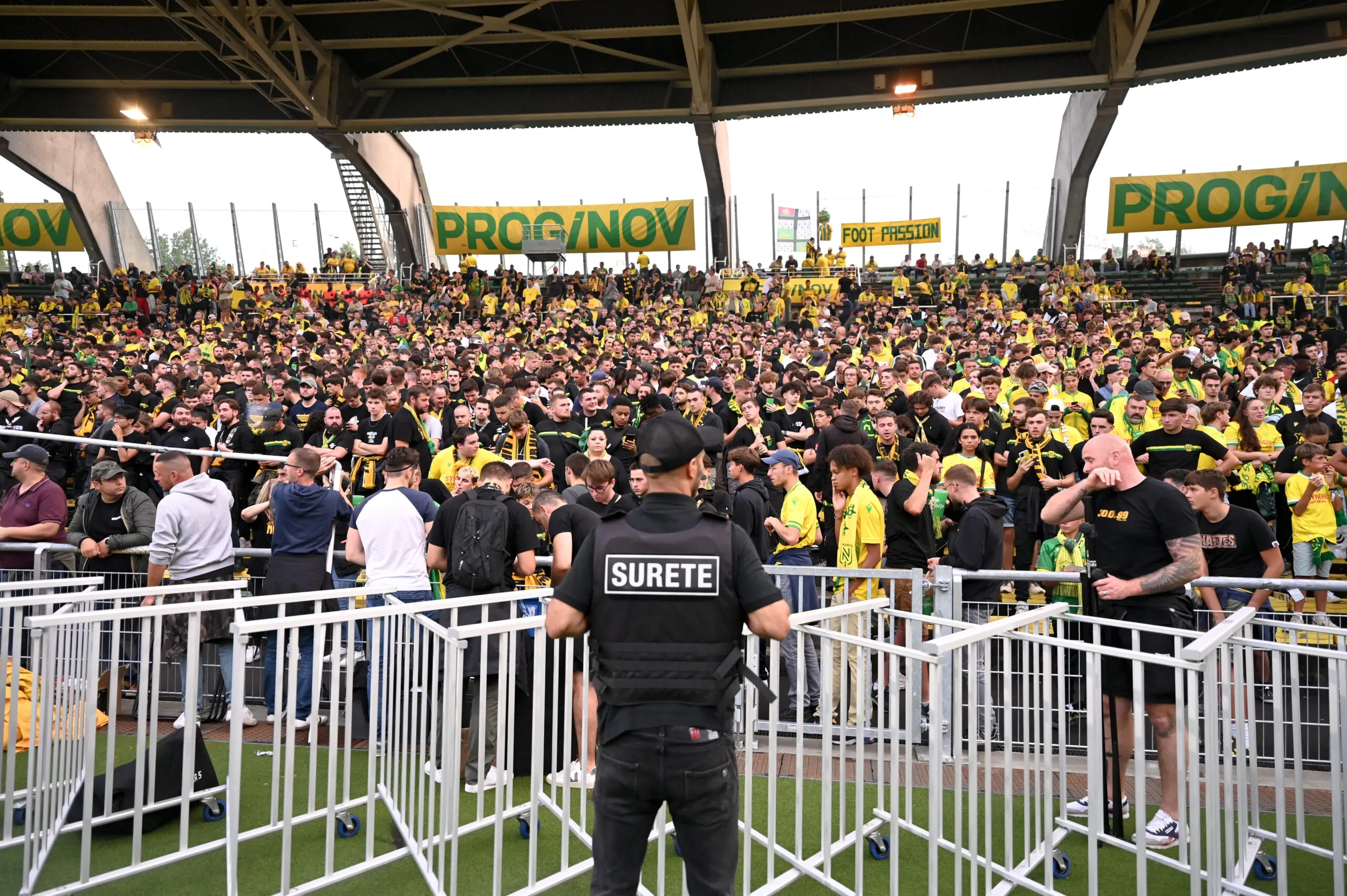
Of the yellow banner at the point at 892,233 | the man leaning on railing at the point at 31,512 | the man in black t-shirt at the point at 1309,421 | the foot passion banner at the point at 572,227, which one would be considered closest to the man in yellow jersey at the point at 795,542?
the man in black t-shirt at the point at 1309,421

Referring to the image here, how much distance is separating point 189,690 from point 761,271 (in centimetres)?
2862

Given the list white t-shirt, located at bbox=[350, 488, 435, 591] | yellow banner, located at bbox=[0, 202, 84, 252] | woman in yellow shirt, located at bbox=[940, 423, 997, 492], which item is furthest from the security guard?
yellow banner, located at bbox=[0, 202, 84, 252]

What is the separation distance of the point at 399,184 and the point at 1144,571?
33050mm

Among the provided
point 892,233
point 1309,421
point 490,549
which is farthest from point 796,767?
point 892,233

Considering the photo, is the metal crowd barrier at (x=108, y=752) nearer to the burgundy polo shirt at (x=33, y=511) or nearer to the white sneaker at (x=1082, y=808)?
the burgundy polo shirt at (x=33, y=511)

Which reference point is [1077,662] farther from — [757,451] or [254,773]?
[254,773]

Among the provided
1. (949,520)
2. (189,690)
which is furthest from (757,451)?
(189,690)

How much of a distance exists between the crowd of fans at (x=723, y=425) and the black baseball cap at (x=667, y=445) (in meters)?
0.67

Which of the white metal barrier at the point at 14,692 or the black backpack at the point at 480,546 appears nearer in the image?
the white metal barrier at the point at 14,692

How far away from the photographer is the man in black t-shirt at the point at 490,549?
17.5 feet

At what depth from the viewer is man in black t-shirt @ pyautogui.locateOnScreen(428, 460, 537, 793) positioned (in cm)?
532

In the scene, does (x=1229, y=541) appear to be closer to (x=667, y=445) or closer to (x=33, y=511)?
(x=667, y=445)

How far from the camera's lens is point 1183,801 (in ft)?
11.5

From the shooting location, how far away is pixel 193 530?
20.9ft
